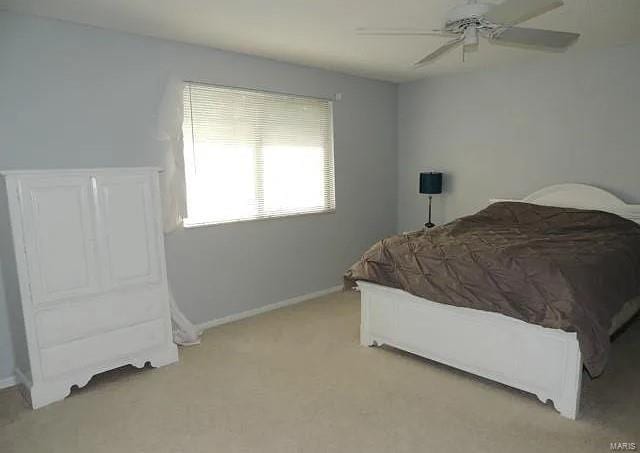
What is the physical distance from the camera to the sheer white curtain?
3.46 meters

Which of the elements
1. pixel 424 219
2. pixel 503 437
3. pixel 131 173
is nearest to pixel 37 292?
pixel 131 173

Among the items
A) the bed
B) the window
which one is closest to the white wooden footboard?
the bed

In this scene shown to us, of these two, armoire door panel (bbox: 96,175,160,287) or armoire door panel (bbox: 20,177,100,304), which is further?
armoire door panel (bbox: 96,175,160,287)

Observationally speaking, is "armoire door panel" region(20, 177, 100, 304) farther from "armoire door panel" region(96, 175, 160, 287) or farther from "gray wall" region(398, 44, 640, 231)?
"gray wall" region(398, 44, 640, 231)

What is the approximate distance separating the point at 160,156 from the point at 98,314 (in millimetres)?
1300

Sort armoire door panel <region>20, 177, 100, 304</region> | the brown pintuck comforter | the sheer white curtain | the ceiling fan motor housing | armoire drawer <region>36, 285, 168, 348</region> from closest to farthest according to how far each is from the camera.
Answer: the ceiling fan motor housing, the brown pintuck comforter, armoire door panel <region>20, 177, 100, 304</region>, armoire drawer <region>36, 285, 168, 348</region>, the sheer white curtain

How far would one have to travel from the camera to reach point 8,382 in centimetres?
292

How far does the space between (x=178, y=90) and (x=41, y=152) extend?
43.0 inches

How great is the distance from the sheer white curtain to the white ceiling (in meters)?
0.48

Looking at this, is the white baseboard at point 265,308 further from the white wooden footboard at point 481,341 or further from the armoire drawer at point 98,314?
the white wooden footboard at point 481,341

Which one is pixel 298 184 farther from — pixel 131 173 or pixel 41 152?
pixel 41 152

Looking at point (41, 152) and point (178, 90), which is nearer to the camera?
point (41, 152)

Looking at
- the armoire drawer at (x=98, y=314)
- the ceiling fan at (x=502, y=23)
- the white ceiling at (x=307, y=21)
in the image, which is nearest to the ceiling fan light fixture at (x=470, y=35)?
the ceiling fan at (x=502, y=23)

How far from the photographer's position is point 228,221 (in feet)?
13.0
